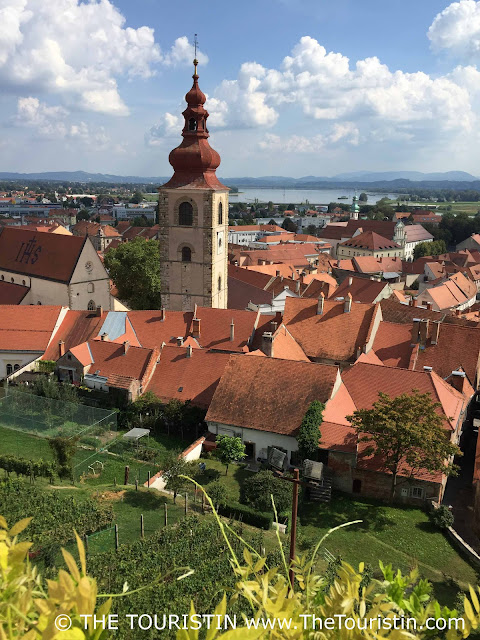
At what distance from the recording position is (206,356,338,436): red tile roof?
82.9 ft

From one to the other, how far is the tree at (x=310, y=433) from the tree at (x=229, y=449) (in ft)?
9.34

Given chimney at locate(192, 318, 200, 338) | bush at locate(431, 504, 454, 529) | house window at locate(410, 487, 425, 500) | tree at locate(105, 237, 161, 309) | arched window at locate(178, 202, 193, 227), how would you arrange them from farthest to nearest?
tree at locate(105, 237, 161, 309) → arched window at locate(178, 202, 193, 227) → chimney at locate(192, 318, 200, 338) → house window at locate(410, 487, 425, 500) → bush at locate(431, 504, 454, 529)

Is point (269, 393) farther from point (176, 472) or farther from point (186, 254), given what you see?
point (186, 254)

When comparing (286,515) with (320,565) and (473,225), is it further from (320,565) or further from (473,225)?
(473,225)

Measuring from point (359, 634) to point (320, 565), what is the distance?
52.6 ft

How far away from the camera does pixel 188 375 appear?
2977cm

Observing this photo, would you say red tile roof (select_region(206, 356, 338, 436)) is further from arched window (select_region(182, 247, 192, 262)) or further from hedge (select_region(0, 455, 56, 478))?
arched window (select_region(182, 247, 192, 262))

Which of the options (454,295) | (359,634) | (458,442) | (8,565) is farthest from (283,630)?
(454,295)

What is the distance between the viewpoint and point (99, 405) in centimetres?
2917

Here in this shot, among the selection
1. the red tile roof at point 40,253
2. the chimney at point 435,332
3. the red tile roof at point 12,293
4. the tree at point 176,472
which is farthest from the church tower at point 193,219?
the tree at point 176,472

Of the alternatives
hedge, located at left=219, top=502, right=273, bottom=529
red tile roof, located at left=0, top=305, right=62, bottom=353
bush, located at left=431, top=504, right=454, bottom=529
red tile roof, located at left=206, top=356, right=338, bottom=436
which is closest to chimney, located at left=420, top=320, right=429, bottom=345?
red tile roof, located at left=206, top=356, right=338, bottom=436

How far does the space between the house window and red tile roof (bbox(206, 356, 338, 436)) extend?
564 centimetres

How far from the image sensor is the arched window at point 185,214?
3766 centimetres

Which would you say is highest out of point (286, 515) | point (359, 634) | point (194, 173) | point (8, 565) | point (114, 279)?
point (194, 173)
